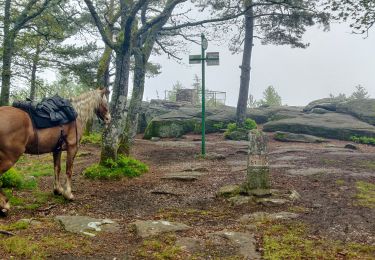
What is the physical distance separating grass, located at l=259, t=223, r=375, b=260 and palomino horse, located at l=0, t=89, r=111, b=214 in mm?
4399

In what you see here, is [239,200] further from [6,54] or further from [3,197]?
[6,54]

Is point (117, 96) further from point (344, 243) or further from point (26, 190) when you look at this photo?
point (344, 243)

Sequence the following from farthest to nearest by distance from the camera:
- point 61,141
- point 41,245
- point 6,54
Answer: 1. point 6,54
2. point 61,141
3. point 41,245

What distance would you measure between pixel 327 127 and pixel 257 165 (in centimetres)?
1510

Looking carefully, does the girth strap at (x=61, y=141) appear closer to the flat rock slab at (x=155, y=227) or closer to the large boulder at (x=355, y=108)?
the flat rock slab at (x=155, y=227)

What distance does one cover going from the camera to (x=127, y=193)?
8.55 meters

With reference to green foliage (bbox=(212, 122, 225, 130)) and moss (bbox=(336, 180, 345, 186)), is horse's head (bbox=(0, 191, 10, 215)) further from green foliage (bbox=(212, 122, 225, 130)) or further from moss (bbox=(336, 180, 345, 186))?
green foliage (bbox=(212, 122, 225, 130))

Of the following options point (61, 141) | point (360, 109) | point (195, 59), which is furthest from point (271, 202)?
point (360, 109)

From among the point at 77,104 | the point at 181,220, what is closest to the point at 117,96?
the point at 77,104

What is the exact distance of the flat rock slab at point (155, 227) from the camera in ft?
A: 18.4

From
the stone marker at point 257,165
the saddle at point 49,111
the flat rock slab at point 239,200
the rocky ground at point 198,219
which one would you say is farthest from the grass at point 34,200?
the stone marker at point 257,165

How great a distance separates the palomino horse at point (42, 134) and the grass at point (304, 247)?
4.40 meters

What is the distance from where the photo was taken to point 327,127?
21.5 m

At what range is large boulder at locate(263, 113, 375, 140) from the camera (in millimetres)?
20875
